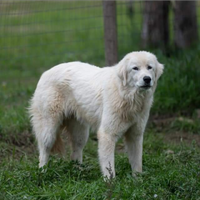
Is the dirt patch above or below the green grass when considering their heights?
below

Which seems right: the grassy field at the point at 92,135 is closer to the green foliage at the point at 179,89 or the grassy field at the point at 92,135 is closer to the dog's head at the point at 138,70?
the green foliage at the point at 179,89

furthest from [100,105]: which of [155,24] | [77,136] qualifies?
[155,24]

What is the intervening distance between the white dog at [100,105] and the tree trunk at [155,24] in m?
4.38

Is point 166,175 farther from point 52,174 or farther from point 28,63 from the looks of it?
point 28,63

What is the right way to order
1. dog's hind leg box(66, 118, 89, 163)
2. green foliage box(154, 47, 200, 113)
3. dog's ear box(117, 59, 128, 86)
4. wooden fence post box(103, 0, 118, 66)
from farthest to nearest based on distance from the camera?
green foliage box(154, 47, 200, 113)
wooden fence post box(103, 0, 118, 66)
dog's hind leg box(66, 118, 89, 163)
dog's ear box(117, 59, 128, 86)

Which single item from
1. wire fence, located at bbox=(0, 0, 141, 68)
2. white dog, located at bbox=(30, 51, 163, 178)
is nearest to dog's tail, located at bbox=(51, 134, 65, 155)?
white dog, located at bbox=(30, 51, 163, 178)

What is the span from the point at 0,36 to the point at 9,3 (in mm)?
992

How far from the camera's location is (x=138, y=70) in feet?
17.4

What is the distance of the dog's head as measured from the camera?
5219 millimetres

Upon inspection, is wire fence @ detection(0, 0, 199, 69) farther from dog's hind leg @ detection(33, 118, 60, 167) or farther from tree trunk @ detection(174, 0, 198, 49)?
dog's hind leg @ detection(33, 118, 60, 167)

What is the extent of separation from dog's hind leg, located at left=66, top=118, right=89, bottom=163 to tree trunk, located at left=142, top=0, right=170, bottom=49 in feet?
14.7

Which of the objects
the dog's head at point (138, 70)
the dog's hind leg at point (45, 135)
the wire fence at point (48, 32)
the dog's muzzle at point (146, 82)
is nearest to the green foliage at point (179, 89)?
the wire fence at point (48, 32)

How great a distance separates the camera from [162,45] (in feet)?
33.6

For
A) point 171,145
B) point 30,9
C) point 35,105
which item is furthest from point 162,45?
point 35,105
